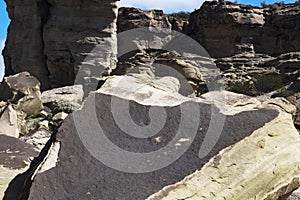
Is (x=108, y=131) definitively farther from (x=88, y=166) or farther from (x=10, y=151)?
(x=10, y=151)

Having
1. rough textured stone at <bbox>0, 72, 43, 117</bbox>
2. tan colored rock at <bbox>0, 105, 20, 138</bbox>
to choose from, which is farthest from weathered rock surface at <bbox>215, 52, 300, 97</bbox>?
tan colored rock at <bbox>0, 105, 20, 138</bbox>

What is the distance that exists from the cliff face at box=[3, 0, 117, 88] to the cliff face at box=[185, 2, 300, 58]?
5.86 m

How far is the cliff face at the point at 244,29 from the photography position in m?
27.0

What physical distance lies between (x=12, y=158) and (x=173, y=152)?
1807 mm

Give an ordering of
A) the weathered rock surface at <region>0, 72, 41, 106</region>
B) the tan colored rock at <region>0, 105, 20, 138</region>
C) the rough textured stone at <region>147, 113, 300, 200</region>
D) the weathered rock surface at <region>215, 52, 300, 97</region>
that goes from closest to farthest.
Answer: the rough textured stone at <region>147, 113, 300, 200</region> → the tan colored rock at <region>0, 105, 20, 138</region> → the weathered rock surface at <region>0, 72, 41, 106</region> → the weathered rock surface at <region>215, 52, 300, 97</region>

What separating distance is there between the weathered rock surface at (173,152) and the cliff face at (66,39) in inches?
848

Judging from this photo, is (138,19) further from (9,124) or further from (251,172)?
(251,172)

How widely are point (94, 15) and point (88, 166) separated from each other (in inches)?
899

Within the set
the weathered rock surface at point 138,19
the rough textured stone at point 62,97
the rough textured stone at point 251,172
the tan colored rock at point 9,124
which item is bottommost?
the rough textured stone at point 62,97

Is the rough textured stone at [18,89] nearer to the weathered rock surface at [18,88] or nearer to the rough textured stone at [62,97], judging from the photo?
the weathered rock surface at [18,88]

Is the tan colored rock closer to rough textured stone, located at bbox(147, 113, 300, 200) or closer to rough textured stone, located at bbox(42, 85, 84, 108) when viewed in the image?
rough textured stone, located at bbox(147, 113, 300, 200)

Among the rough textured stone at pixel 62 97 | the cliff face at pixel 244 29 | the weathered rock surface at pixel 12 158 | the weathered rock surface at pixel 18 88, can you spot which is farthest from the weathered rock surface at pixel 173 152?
the cliff face at pixel 244 29

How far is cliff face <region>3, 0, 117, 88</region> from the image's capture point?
81.6ft

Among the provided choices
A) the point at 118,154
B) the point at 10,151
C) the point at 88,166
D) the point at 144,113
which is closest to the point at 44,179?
the point at 88,166
